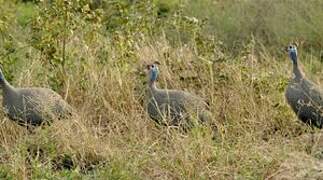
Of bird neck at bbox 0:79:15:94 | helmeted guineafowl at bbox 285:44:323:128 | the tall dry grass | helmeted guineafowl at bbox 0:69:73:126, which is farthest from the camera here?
bird neck at bbox 0:79:15:94

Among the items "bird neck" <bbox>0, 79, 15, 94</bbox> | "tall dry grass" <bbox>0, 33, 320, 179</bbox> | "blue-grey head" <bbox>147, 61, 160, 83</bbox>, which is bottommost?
"tall dry grass" <bbox>0, 33, 320, 179</bbox>

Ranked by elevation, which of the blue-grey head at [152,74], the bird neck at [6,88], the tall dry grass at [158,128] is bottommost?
the tall dry grass at [158,128]

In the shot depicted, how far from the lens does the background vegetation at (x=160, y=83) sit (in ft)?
18.8

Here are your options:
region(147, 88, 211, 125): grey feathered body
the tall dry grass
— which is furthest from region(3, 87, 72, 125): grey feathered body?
region(147, 88, 211, 125): grey feathered body

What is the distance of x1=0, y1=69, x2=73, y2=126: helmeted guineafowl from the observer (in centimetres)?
642

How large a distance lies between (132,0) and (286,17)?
1.98m

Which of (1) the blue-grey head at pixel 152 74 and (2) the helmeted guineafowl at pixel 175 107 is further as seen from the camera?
(1) the blue-grey head at pixel 152 74

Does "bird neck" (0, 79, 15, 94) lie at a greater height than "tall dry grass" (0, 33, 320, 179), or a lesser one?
greater

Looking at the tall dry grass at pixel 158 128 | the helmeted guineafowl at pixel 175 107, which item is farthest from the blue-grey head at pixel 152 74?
the tall dry grass at pixel 158 128

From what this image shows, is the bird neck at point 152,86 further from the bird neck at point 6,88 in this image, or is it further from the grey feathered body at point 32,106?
the bird neck at point 6,88

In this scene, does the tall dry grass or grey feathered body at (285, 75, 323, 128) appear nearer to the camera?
the tall dry grass

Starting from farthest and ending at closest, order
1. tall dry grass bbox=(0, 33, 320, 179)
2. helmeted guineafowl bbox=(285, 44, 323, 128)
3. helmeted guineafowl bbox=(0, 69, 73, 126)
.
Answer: helmeted guineafowl bbox=(0, 69, 73, 126) < helmeted guineafowl bbox=(285, 44, 323, 128) < tall dry grass bbox=(0, 33, 320, 179)

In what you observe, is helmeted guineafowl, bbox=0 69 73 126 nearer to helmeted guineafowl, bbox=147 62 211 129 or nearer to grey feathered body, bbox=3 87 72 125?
grey feathered body, bbox=3 87 72 125

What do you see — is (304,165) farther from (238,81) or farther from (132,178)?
(238,81)
